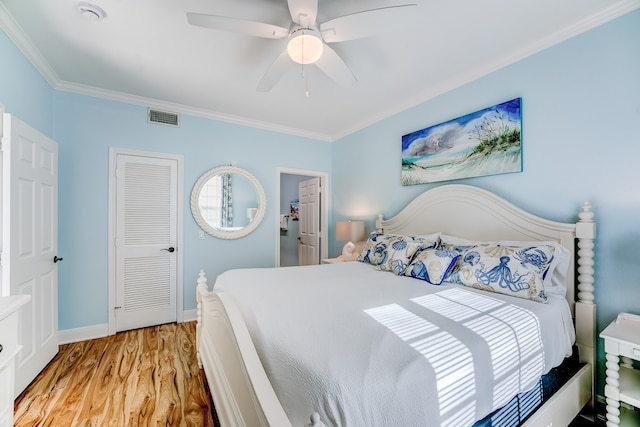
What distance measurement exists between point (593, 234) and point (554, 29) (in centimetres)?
150

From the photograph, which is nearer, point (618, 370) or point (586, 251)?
point (618, 370)

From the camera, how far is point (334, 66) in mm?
1943

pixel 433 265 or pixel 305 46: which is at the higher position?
pixel 305 46

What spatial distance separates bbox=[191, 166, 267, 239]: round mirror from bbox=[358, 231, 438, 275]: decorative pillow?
1.86 m

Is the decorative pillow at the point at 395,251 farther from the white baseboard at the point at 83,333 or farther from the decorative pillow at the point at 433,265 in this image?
the white baseboard at the point at 83,333

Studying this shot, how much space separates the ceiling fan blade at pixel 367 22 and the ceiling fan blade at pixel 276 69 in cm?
31

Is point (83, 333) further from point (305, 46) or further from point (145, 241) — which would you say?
point (305, 46)

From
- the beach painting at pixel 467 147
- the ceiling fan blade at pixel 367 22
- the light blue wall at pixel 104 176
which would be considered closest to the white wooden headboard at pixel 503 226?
the beach painting at pixel 467 147

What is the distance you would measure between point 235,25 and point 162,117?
85.9 inches

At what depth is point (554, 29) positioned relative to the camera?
77.4 inches

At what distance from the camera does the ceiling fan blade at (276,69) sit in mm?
1875

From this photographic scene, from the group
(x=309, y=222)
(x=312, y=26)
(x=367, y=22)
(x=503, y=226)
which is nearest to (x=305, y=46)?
(x=312, y=26)

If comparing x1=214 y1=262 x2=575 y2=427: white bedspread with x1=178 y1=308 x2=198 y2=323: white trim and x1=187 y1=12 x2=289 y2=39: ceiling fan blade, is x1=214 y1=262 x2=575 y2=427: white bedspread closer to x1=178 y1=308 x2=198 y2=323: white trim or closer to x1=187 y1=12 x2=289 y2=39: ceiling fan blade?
x1=187 y1=12 x2=289 y2=39: ceiling fan blade

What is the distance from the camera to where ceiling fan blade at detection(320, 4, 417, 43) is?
1.47m
